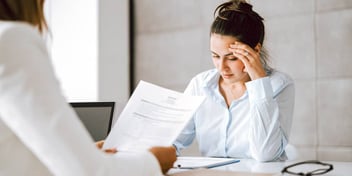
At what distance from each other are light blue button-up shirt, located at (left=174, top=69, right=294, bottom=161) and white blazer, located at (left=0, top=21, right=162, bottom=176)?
3.77 feet

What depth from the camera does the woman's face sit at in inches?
76.5

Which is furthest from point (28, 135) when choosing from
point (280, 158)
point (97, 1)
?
point (97, 1)

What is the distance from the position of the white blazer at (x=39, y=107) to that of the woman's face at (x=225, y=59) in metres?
1.27

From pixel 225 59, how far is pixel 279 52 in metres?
0.89

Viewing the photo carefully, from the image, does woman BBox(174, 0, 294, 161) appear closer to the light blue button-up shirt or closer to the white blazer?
the light blue button-up shirt

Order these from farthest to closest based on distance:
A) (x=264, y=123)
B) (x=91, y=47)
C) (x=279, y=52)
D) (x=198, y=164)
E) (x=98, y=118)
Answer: (x=91, y=47) → (x=279, y=52) → (x=264, y=123) → (x=98, y=118) → (x=198, y=164)

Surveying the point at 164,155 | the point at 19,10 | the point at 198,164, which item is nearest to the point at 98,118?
the point at 198,164

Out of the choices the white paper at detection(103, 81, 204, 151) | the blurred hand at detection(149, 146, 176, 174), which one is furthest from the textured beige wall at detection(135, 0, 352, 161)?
the blurred hand at detection(149, 146, 176, 174)

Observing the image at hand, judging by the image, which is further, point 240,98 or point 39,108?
point 240,98

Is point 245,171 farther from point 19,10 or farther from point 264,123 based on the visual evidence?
point 19,10

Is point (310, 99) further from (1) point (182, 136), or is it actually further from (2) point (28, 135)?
(2) point (28, 135)

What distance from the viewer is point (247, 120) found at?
6.53ft

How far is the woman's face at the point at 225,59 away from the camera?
6.37 ft

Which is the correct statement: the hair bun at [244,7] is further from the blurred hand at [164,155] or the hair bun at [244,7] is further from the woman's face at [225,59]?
the blurred hand at [164,155]
